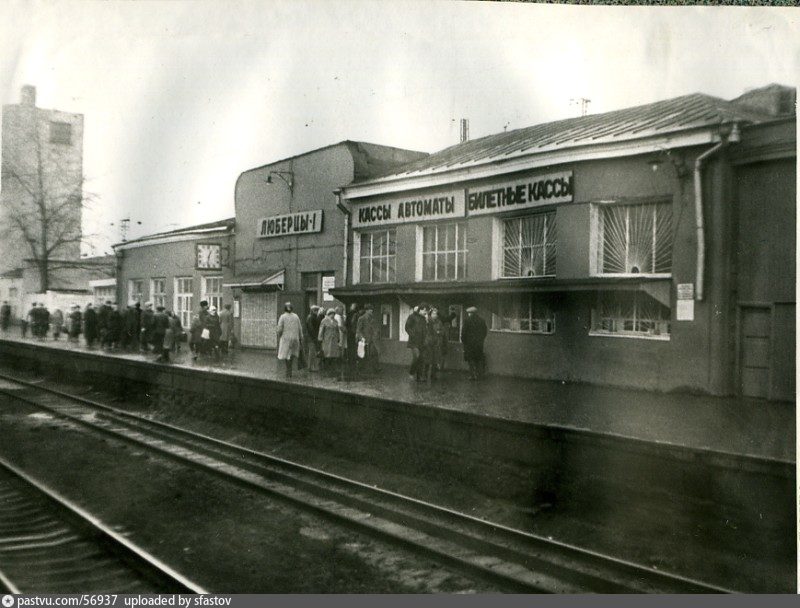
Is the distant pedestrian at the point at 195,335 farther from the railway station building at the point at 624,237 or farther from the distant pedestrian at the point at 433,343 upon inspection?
the distant pedestrian at the point at 433,343

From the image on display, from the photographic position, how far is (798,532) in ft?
9.12

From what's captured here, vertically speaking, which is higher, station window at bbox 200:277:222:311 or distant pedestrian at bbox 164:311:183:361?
station window at bbox 200:277:222:311

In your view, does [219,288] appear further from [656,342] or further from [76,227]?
[656,342]

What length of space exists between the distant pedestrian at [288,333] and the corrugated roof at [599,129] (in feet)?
5.18

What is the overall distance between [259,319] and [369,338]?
48.5 inches

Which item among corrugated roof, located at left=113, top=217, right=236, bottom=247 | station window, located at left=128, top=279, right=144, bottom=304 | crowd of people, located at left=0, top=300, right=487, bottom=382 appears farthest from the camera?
crowd of people, located at left=0, top=300, right=487, bottom=382

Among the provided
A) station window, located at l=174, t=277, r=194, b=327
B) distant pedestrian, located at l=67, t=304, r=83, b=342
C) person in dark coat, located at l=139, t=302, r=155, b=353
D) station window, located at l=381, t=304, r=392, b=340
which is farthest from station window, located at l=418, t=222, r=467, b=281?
distant pedestrian, located at l=67, t=304, r=83, b=342

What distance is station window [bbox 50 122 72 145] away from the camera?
3.09 meters

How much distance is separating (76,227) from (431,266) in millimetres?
1975

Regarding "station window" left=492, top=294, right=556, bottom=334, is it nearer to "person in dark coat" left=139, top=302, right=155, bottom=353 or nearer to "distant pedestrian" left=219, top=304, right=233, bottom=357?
"distant pedestrian" left=219, top=304, right=233, bottom=357

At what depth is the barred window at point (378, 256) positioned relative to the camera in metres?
3.85

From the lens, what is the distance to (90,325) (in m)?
4.04

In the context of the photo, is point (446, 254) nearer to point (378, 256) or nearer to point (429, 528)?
point (378, 256)

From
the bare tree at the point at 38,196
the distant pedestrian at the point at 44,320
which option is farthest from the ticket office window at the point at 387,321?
the distant pedestrian at the point at 44,320
